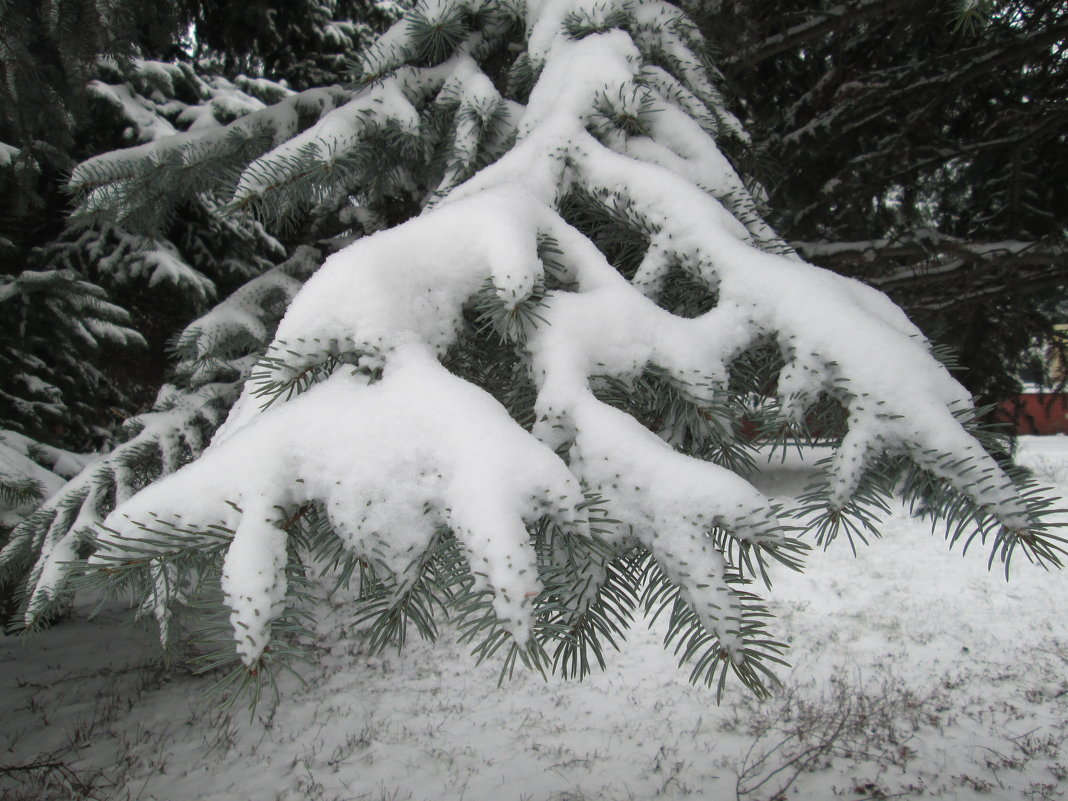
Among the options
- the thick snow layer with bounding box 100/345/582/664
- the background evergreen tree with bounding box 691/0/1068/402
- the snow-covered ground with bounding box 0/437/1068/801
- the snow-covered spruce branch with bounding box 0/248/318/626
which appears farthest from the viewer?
the snow-covered ground with bounding box 0/437/1068/801

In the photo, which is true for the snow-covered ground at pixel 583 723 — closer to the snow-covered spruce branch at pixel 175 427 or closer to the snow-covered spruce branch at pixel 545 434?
the snow-covered spruce branch at pixel 175 427

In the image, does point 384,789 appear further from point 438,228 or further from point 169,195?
point 438,228

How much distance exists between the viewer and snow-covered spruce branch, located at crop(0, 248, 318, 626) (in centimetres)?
184

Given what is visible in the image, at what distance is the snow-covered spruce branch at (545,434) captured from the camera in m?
0.86

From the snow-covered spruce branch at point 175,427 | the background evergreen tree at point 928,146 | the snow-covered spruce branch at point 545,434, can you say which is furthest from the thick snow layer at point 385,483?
the background evergreen tree at point 928,146

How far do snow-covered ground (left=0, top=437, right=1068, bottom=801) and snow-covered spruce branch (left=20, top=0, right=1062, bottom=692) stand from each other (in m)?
2.07

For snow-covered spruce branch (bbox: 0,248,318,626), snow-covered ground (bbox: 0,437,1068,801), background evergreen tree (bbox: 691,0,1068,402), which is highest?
background evergreen tree (bbox: 691,0,1068,402)

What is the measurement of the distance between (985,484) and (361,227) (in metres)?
2.65

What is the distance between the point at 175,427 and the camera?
2205 mm

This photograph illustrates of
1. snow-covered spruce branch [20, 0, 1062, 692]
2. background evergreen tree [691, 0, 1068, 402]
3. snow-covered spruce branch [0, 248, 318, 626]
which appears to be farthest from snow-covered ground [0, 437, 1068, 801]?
background evergreen tree [691, 0, 1068, 402]

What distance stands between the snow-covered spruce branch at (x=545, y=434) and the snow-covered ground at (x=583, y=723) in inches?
81.5

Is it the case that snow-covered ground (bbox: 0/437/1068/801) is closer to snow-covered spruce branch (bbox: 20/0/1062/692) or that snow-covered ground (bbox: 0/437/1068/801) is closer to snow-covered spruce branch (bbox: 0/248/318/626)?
snow-covered spruce branch (bbox: 0/248/318/626)

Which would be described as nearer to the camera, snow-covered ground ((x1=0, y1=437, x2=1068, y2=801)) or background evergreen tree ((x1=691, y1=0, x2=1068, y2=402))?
background evergreen tree ((x1=691, y1=0, x2=1068, y2=402))

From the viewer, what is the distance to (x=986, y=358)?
11.6 feet
